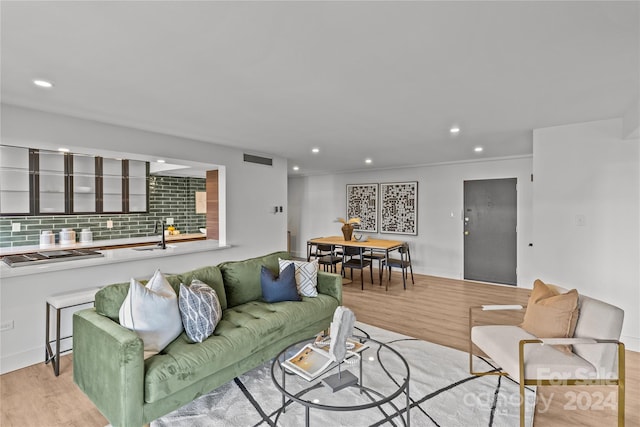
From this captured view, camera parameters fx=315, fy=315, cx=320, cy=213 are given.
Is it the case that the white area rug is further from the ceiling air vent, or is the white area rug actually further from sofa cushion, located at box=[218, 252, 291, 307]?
the ceiling air vent

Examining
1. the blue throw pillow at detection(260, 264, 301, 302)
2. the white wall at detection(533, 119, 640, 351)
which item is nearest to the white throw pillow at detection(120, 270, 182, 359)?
the blue throw pillow at detection(260, 264, 301, 302)

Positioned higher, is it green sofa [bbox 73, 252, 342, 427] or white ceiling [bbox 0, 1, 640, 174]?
white ceiling [bbox 0, 1, 640, 174]

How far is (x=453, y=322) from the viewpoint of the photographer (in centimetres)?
389

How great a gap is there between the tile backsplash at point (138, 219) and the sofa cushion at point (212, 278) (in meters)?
3.17

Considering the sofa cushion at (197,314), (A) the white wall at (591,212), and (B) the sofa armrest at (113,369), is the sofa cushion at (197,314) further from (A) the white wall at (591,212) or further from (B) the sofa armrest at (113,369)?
(A) the white wall at (591,212)

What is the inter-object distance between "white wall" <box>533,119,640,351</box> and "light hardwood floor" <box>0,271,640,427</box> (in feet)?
2.27

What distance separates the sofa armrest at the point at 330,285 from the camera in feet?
11.3

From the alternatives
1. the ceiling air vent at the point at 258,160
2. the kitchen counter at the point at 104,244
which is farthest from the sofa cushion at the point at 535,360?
the kitchen counter at the point at 104,244

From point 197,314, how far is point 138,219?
158 inches

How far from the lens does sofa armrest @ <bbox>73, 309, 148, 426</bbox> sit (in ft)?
5.88

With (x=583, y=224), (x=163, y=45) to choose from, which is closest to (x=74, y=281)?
(x=163, y=45)

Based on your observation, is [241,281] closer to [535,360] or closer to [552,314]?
[535,360]

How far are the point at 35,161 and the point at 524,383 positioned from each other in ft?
18.9

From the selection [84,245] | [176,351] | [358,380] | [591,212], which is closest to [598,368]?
[358,380]
